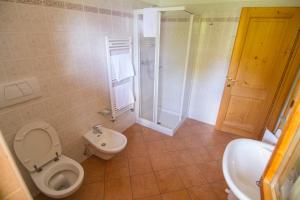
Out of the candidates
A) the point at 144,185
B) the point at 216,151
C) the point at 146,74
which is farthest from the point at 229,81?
the point at 144,185

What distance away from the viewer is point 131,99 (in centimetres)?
260

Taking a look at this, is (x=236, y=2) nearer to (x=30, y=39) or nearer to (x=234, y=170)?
(x=234, y=170)

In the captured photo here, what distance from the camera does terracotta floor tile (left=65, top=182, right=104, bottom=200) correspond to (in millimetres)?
1653

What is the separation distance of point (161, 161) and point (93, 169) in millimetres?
895

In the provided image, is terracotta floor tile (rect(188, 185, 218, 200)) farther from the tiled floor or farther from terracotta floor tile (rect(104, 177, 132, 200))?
terracotta floor tile (rect(104, 177, 132, 200))

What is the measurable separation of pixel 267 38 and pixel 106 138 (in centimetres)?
251

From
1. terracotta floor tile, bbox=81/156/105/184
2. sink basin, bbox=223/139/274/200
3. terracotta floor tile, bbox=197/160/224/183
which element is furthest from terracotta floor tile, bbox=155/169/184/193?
sink basin, bbox=223/139/274/200

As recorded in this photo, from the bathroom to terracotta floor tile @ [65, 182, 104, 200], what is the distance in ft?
0.04

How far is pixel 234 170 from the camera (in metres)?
1.16

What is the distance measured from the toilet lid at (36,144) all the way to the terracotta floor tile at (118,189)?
0.67m

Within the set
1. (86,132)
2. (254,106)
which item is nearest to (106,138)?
(86,132)

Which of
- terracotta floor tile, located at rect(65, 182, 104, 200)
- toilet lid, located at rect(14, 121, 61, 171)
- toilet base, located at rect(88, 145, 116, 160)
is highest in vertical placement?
toilet lid, located at rect(14, 121, 61, 171)

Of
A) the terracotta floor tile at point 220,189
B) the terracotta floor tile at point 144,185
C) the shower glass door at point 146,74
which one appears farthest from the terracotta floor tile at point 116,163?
the terracotta floor tile at point 220,189

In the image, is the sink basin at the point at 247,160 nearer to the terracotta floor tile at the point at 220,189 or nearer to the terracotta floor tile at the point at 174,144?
the terracotta floor tile at the point at 220,189
